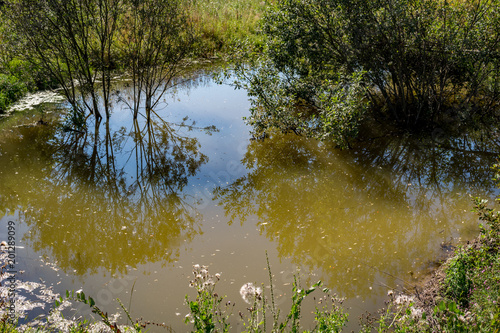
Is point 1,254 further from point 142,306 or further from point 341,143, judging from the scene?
point 341,143

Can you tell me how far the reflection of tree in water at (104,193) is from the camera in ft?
20.6

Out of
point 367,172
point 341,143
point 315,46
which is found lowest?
point 367,172

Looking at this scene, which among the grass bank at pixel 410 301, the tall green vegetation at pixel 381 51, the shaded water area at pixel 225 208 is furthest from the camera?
the tall green vegetation at pixel 381 51

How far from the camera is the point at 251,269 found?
5734mm

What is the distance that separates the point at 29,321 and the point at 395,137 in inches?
363

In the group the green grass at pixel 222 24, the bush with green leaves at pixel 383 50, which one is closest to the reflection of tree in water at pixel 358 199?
the bush with green leaves at pixel 383 50

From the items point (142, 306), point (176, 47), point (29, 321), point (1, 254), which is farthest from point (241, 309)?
point (176, 47)

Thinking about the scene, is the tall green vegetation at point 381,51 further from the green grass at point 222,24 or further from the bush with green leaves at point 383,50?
the green grass at point 222,24

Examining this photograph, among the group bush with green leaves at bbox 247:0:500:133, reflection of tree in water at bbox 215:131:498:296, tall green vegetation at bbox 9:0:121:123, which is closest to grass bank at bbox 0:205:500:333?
reflection of tree in water at bbox 215:131:498:296

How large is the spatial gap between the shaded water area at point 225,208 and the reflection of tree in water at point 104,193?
0.10 ft

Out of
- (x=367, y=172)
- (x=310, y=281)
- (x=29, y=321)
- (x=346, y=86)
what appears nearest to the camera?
(x=29, y=321)

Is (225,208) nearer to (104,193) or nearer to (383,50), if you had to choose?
(104,193)

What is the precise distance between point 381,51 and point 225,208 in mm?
5965

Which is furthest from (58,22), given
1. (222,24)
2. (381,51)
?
(222,24)
